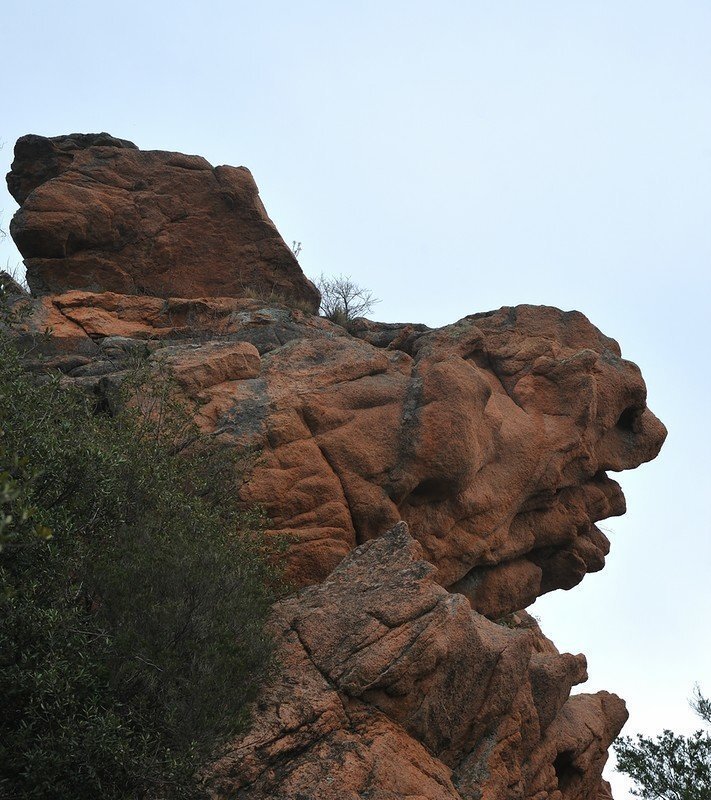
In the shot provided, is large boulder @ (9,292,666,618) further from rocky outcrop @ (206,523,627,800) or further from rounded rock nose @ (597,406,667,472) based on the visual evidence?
rocky outcrop @ (206,523,627,800)

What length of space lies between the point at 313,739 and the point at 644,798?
13.1 metres

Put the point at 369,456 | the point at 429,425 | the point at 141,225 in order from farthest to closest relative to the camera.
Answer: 1. the point at 141,225
2. the point at 429,425
3. the point at 369,456

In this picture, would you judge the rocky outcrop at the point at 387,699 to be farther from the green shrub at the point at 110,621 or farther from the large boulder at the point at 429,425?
the large boulder at the point at 429,425

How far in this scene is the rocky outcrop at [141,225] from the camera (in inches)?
913

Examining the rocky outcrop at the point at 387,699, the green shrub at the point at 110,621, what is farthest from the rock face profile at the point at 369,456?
the green shrub at the point at 110,621

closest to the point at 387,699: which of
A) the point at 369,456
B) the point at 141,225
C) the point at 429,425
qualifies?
the point at 369,456

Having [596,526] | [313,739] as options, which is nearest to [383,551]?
[313,739]

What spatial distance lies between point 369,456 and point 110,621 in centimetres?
684

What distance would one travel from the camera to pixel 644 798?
2047cm

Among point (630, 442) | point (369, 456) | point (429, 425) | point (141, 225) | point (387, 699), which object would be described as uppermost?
point (630, 442)

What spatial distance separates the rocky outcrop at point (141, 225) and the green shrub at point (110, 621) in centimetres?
1137

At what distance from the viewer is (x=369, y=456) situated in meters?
16.2

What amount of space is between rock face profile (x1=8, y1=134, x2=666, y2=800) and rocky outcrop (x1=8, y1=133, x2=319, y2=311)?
0.06 m

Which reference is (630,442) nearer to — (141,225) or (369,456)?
(369,456)
